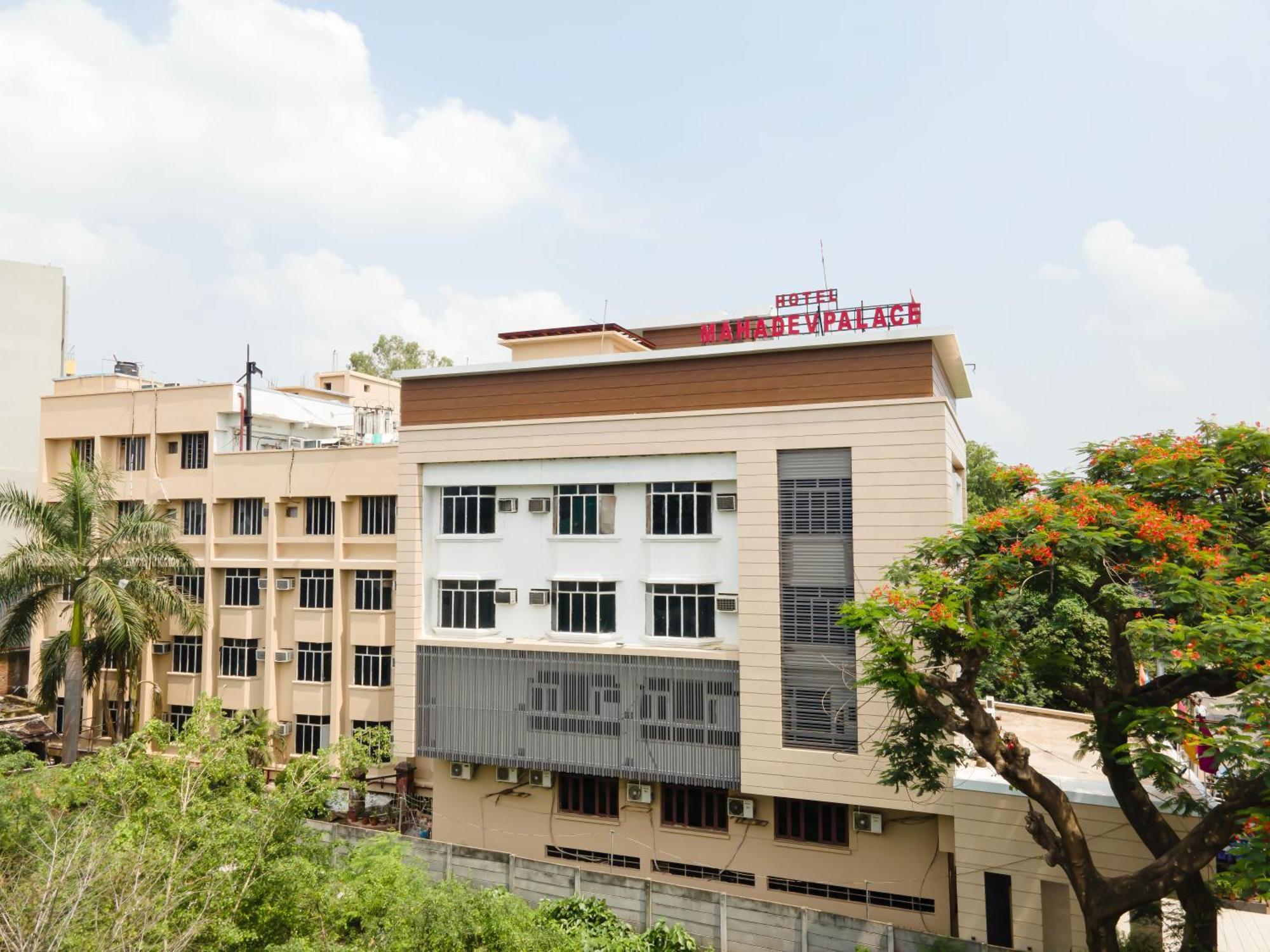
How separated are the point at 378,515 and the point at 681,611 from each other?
10.2 metres

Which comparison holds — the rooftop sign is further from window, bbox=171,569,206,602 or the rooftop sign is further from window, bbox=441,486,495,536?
window, bbox=171,569,206,602

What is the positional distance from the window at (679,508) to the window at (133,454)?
18.2 m

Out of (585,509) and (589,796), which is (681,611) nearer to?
(585,509)

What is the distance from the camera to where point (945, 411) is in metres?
16.7

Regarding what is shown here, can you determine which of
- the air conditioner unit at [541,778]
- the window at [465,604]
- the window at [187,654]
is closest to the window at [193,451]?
the window at [187,654]

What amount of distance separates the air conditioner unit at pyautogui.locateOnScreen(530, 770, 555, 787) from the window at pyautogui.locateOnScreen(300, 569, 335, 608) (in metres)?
8.48

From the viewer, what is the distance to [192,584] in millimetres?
26766

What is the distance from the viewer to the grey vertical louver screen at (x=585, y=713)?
17891mm

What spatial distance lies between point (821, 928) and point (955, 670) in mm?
5957

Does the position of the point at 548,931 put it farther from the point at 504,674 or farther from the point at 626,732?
the point at 504,674

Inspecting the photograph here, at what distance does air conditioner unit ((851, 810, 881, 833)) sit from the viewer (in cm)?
1692

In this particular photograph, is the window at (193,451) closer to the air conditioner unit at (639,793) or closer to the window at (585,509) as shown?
the window at (585,509)

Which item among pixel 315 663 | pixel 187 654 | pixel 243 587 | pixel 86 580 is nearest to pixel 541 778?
pixel 315 663

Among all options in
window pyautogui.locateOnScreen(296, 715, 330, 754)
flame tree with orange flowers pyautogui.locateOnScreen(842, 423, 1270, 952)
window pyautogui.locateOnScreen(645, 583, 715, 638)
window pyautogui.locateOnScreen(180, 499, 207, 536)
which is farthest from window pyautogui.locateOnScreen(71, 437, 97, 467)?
flame tree with orange flowers pyautogui.locateOnScreen(842, 423, 1270, 952)
